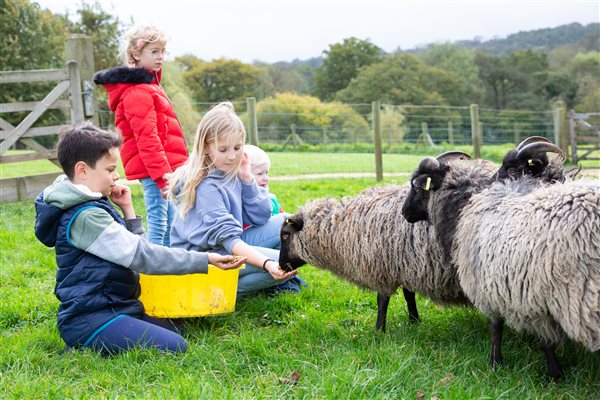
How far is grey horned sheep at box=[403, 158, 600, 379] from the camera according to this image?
297 cm

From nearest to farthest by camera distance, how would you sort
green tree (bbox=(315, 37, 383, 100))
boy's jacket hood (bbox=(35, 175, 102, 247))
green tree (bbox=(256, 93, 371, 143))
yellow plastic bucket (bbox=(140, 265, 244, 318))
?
boy's jacket hood (bbox=(35, 175, 102, 247)) → yellow plastic bucket (bbox=(140, 265, 244, 318)) → green tree (bbox=(256, 93, 371, 143)) → green tree (bbox=(315, 37, 383, 100))

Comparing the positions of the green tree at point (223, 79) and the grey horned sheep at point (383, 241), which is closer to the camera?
the grey horned sheep at point (383, 241)

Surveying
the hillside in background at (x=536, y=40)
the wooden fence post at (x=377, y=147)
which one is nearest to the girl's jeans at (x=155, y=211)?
the wooden fence post at (x=377, y=147)

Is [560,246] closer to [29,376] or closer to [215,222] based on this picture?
[215,222]

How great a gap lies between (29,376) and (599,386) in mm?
3095

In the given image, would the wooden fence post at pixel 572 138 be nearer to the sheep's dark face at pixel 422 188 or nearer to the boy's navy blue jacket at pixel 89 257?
the sheep's dark face at pixel 422 188

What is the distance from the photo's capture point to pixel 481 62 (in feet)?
209

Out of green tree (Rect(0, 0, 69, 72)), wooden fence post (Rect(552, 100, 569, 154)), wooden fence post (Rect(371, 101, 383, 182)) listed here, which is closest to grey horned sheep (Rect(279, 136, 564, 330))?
wooden fence post (Rect(371, 101, 383, 182))

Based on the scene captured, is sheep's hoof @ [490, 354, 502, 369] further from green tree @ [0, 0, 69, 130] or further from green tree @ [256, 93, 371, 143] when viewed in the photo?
green tree @ [0, 0, 69, 130]

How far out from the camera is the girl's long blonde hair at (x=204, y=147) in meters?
4.44

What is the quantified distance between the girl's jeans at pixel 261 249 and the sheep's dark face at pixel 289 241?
0.54 feet

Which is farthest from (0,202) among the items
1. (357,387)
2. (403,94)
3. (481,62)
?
(481,62)

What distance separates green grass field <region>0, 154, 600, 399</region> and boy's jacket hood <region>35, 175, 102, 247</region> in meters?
0.76

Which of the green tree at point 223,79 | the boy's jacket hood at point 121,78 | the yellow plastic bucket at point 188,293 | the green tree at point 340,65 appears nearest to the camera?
the yellow plastic bucket at point 188,293
